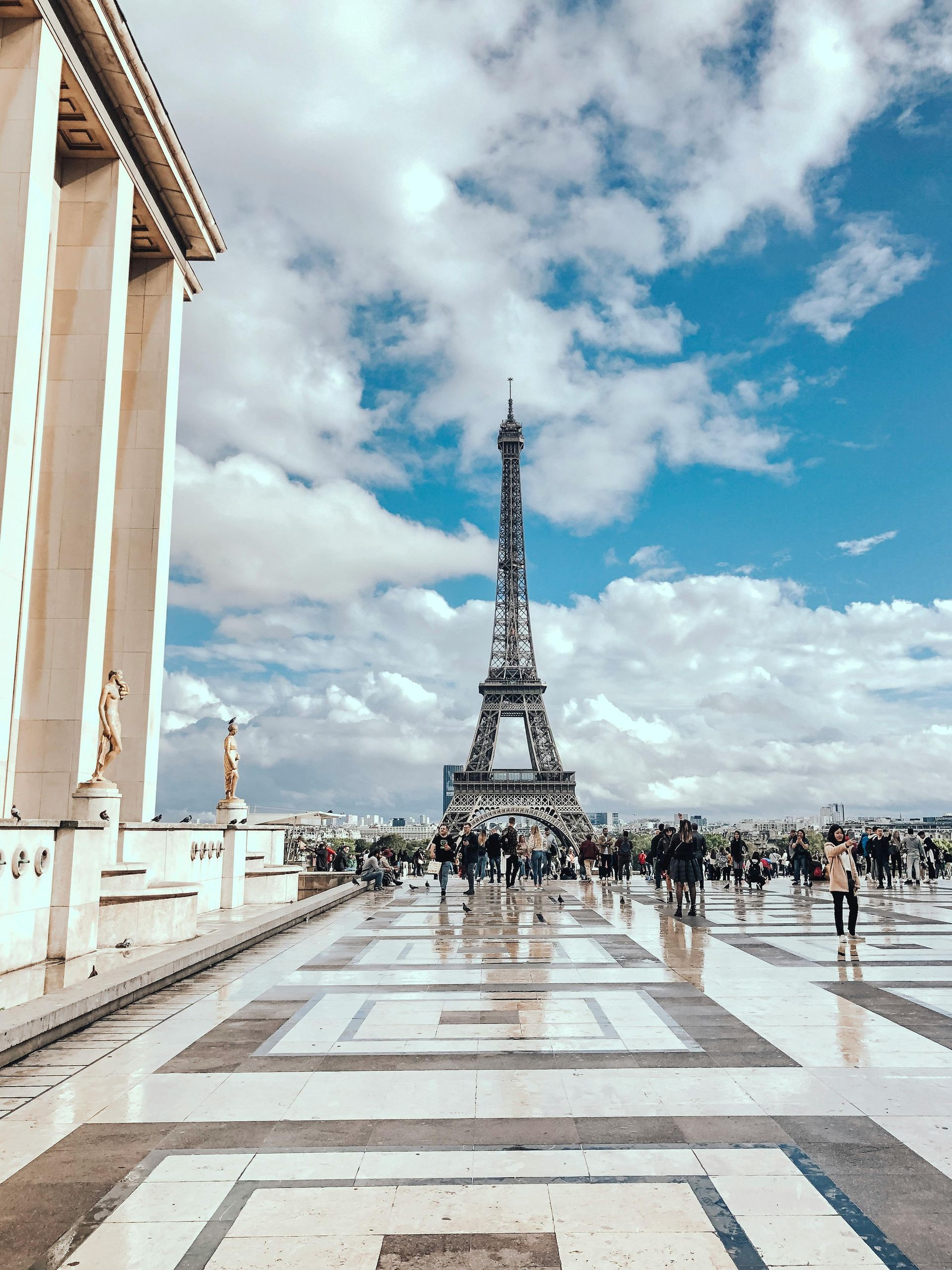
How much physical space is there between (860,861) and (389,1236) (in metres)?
38.4

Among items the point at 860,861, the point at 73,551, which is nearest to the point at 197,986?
the point at 73,551

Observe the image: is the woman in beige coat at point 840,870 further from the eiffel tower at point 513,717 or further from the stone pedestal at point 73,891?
the eiffel tower at point 513,717

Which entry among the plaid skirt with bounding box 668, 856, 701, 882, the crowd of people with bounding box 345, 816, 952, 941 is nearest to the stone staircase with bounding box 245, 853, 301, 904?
the crowd of people with bounding box 345, 816, 952, 941

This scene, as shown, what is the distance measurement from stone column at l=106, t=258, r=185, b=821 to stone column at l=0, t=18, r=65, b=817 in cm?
556

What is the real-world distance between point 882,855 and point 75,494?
2467cm

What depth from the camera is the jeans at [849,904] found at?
47.3 feet

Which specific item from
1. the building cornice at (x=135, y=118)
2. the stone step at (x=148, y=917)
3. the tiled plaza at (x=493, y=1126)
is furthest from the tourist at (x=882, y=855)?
the building cornice at (x=135, y=118)

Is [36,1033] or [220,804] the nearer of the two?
[36,1033]

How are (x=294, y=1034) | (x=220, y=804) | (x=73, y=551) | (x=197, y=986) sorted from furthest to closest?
1. (x=220, y=804)
2. (x=73, y=551)
3. (x=197, y=986)
4. (x=294, y=1034)

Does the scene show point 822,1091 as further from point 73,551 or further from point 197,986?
point 73,551

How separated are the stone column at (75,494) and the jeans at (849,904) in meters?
13.9

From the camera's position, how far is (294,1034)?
28.2 feet

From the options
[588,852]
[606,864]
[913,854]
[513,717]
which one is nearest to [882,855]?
[913,854]

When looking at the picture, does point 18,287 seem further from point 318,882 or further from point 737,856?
point 737,856
